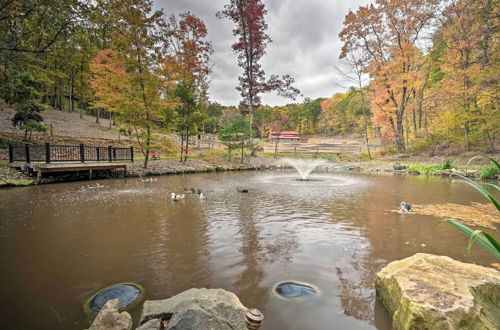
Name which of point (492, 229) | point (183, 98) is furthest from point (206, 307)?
point (183, 98)

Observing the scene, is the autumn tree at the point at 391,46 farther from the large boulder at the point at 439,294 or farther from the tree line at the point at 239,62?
the large boulder at the point at 439,294

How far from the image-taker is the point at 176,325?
1.91 m

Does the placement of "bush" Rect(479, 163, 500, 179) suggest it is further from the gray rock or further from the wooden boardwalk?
the wooden boardwalk

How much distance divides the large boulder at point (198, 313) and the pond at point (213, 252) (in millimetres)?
521

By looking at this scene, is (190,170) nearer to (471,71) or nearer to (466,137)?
(471,71)

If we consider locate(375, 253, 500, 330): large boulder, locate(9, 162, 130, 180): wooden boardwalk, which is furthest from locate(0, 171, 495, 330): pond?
locate(9, 162, 130, 180): wooden boardwalk

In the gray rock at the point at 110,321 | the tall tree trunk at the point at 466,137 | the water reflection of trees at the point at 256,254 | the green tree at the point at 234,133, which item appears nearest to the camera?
the gray rock at the point at 110,321

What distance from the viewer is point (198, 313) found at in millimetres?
2004

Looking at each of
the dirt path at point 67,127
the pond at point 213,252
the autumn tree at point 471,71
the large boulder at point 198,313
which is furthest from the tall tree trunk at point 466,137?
the dirt path at point 67,127

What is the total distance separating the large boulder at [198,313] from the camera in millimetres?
1957

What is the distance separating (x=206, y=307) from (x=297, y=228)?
12.1 feet

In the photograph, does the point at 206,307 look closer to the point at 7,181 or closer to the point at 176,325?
the point at 176,325

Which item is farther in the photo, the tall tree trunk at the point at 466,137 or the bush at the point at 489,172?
the tall tree trunk at the point at 466,137

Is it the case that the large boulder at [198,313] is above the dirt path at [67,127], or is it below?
below
